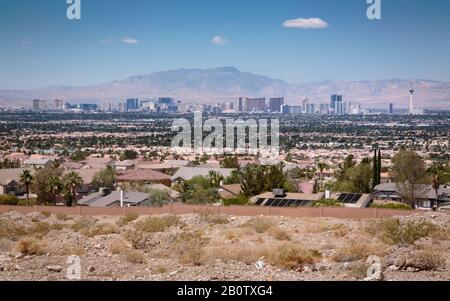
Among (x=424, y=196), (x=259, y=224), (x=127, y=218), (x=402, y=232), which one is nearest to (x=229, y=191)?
(x=424, y=196)

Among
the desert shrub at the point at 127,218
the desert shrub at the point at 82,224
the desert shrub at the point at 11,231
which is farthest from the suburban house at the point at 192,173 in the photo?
the desert shrub at the point at 11,231

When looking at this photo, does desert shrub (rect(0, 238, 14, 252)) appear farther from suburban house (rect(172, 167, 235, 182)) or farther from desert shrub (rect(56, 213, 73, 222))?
suburban house (rect(172, 167, 235, 182))

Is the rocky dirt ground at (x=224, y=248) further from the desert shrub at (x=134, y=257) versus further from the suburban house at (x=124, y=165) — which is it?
the suburban house at (x=124, y=165)

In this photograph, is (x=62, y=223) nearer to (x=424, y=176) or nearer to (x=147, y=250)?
(x=147, y=250)

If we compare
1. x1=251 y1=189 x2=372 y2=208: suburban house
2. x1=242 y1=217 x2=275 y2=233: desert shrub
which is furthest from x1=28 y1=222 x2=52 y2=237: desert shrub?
x1=251 y1=189 x2=372 y2=208: suburban house
